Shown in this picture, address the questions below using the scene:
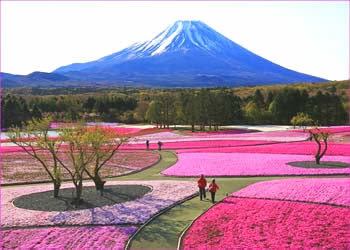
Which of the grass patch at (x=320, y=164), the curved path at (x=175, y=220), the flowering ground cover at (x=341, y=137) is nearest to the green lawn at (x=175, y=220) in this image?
the curved path at (x=175, y=220)

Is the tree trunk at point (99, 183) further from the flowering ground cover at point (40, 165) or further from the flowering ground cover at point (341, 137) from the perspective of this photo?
the flowering ground cover at point (341, 137)

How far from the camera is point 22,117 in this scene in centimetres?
10844

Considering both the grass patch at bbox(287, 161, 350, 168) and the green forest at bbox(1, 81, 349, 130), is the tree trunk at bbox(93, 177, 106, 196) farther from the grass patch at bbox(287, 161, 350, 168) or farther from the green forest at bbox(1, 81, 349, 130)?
the green forest at bbox(1, 81, 349, 130)

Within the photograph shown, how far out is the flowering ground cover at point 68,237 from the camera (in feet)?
67.3

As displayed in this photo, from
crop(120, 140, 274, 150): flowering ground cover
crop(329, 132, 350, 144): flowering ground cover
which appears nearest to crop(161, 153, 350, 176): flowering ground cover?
crop(120, 140, 274, 150): flowering ground cover

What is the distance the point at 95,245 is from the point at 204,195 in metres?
9.67

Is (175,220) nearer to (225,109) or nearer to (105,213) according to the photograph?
(105,213)

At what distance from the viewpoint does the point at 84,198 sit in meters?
29.5

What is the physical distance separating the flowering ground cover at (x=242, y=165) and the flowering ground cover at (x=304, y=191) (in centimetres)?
527

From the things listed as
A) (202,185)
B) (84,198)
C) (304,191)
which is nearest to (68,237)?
(84,198)

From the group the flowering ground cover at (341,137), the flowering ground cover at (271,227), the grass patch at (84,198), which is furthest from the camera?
the flowering ground cover at (341,137)

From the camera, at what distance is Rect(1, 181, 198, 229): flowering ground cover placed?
24.1 meters

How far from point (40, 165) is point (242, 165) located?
19714mm

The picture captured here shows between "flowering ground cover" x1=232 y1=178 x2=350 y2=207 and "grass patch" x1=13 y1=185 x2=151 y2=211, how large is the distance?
22.6 feet
